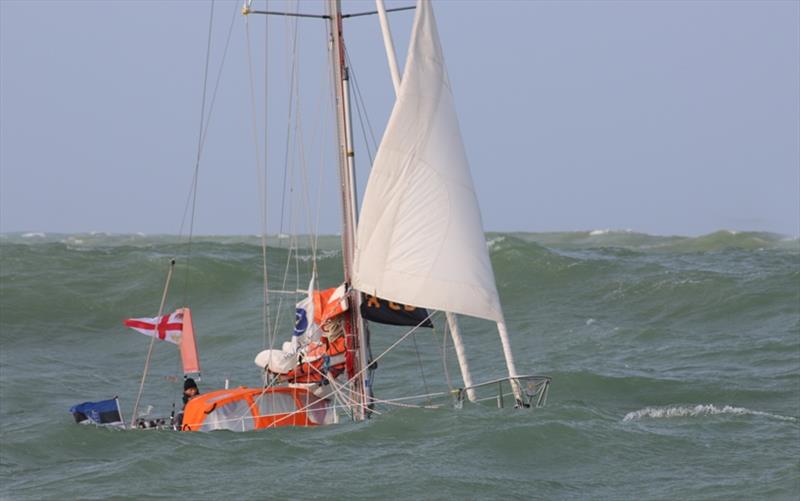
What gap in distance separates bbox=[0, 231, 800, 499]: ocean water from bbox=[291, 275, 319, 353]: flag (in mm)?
1090

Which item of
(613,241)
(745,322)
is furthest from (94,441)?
(613,241)

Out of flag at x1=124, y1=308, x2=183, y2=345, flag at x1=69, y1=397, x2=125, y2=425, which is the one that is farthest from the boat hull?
flag at x1=69, y1=397, x2=125, y2=425

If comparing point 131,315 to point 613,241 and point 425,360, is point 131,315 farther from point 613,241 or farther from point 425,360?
point 613,241

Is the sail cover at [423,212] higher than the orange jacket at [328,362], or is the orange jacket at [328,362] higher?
the sail cover at [423,212]

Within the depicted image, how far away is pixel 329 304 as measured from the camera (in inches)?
737

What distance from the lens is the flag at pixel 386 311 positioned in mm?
18219

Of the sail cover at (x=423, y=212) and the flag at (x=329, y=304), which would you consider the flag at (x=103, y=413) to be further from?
the sail cover at (x=423, y=212)

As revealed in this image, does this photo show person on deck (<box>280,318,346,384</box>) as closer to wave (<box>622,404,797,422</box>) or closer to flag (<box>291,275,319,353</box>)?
flag (<box>291,275,319,353</box>)

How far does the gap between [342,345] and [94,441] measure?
3327mm

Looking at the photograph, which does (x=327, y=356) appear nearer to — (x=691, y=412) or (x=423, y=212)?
(x=423, y=212)

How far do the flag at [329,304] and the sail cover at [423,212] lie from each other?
85cm

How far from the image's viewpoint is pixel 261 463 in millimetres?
17234

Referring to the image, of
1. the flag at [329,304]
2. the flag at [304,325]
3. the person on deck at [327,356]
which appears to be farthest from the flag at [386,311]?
the flag at [304,325]

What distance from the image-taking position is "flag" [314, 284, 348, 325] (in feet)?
60.7
